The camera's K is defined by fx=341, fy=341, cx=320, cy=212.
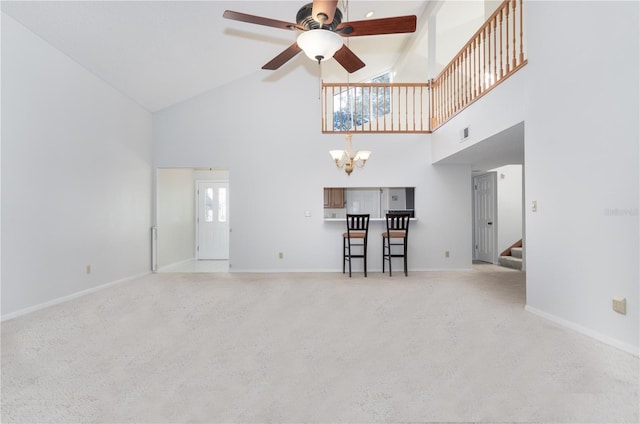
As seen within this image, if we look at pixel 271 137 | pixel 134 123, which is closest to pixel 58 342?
pixel 134 123

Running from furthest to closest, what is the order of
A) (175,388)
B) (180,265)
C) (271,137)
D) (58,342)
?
1. (180,265)
2. (271,137)
3. (58,342)
4. (175,388)

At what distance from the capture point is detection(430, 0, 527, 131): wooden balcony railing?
3580 mm

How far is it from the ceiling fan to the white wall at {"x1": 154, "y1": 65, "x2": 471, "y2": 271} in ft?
9.79

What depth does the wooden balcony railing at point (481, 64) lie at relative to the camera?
358cm

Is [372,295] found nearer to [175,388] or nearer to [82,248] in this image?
[175,388]

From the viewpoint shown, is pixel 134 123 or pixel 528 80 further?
pixel 134 123

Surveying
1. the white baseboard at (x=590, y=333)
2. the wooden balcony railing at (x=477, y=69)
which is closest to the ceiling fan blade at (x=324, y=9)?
the wooden balcony railing at (x=477, y=69)

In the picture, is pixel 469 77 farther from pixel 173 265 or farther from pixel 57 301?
pixel 173 265

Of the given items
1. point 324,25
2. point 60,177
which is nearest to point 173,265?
point 60,177

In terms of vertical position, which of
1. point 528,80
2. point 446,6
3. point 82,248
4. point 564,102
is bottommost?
point 82,248

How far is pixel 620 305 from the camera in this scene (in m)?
2.39

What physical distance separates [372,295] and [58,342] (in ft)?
10.2

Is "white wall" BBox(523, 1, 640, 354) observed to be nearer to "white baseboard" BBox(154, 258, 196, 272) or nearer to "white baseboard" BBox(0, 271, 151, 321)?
"white baseboard" BBox(0, 271, 151, 321)

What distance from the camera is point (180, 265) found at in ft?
23.1
